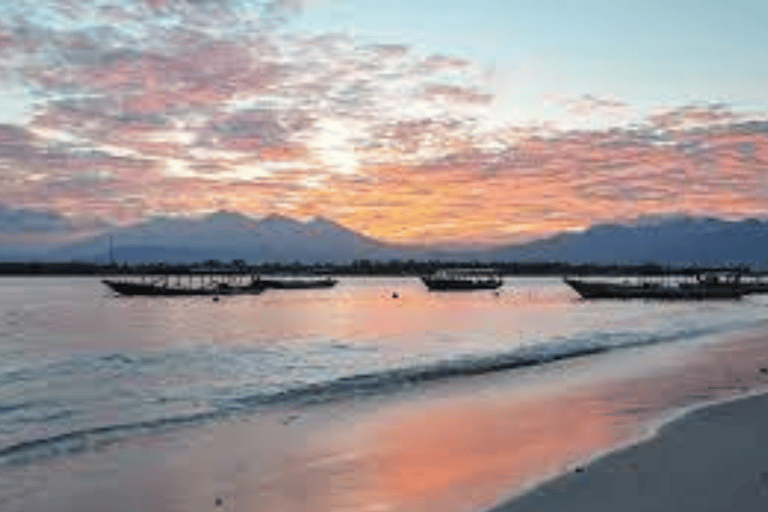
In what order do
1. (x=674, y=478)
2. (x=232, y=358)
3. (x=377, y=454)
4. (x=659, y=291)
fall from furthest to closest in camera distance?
(x=659, y=291), (x=232, y=358), (x=377, y=454), (x=674, y=478)

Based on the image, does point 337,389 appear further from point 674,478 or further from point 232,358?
point 674,478

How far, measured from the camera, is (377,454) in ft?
43.8

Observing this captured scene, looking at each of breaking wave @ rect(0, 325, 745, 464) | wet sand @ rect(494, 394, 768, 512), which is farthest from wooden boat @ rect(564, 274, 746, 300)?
wet sand @ rect(494, 394, 768, 512)

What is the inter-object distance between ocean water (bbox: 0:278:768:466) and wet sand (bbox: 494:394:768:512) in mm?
8171

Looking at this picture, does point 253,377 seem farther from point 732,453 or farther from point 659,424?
point 732,453

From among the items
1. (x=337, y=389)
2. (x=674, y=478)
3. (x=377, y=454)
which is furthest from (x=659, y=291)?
(x=674, y=478)

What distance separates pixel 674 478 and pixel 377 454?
4732 millimetres

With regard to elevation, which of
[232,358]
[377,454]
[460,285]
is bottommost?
[232,358]

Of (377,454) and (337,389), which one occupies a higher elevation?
(377,454)

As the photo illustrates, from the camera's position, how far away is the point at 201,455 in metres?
13.8

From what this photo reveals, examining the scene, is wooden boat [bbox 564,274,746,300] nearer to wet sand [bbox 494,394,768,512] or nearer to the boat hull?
the boat hull

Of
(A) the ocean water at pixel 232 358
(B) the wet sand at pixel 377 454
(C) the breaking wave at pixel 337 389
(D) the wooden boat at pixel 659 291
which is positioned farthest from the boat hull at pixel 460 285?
(B) the wet sand at pixel 377 454

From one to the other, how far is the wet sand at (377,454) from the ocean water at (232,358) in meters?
1.48

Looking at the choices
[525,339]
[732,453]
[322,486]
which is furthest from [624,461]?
[525,339]
